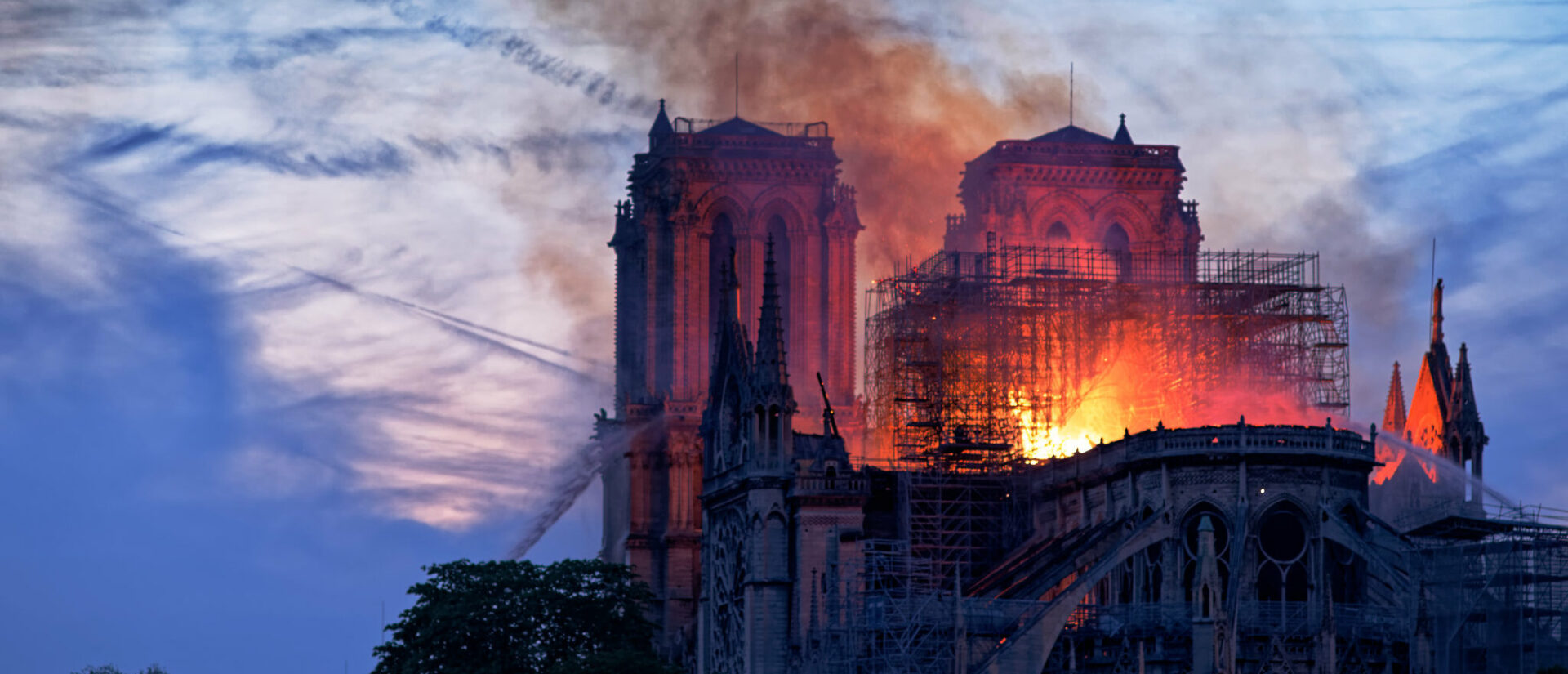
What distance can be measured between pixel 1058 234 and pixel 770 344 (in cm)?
2821

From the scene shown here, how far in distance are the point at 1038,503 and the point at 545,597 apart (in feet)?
62.9

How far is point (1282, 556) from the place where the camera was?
98.2m

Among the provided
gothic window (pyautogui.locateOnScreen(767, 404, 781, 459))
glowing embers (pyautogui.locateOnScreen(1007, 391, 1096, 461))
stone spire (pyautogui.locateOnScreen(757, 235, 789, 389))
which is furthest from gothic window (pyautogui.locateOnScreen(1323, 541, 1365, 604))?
stone spire (pyautogui.locateOnScreen(757, 235, 789, 389))

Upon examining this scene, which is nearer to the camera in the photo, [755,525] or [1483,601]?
[1483,601]

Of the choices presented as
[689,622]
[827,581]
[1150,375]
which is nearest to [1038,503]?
[827,581]

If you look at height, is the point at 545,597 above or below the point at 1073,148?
below

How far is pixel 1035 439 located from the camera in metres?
118

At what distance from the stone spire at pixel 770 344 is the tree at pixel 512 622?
9806mm

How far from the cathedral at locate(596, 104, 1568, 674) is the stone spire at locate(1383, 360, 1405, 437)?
27cm

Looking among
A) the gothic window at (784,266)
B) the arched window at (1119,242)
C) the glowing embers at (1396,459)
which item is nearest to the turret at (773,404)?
the glowing embers at (1396,459)

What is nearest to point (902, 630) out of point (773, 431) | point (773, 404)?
point (773, 431)

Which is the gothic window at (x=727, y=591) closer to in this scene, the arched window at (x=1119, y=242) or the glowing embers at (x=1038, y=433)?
the glowing embers at (x=1038, y=433)

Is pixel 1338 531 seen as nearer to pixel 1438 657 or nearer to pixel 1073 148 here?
pixel 1438 657

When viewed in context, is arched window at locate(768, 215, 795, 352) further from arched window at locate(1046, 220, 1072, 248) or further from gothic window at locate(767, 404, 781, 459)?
gothic window at locate(767, 404, 781, 459)
